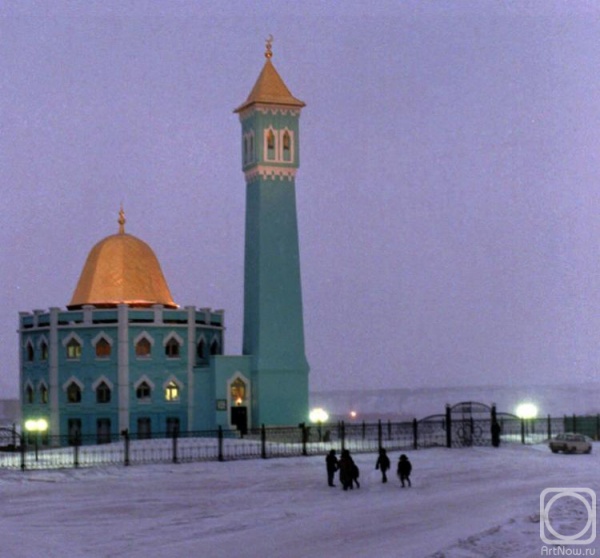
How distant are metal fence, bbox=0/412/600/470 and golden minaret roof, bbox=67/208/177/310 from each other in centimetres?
869

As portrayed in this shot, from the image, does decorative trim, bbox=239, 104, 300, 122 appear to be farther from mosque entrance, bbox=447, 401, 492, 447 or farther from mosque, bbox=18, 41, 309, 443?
mosque entrance, bbox=447, 401, 492, 447

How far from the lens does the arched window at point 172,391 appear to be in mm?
60844

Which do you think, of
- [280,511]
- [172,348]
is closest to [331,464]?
[280,511]

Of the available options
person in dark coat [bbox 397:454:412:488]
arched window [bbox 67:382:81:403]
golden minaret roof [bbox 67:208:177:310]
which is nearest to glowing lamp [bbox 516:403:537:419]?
golden minaret roof [bbox 67:208:177:310]

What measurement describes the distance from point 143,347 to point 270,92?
1616 cm

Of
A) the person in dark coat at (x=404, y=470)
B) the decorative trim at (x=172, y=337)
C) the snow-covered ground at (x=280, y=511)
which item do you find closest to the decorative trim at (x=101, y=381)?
the decorative trim at (x=172, y=337)

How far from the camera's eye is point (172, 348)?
6128 centimetres

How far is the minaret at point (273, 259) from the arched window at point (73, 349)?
30.1 ft

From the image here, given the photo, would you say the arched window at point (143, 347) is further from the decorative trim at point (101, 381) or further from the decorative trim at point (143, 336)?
the decorative trim at point (101, 381)

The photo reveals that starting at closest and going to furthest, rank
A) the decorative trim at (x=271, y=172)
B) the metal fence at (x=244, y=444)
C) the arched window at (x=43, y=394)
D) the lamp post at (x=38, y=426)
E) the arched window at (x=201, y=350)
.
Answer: the metal fence at (x=244, y=444)
the lamp post at (x=38, y=426)
the arched window at (x=43, y=394)
the arched window at (x=201, y=350)
the decorative trim at (x=271, y=172)

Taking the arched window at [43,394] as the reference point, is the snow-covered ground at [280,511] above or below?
below

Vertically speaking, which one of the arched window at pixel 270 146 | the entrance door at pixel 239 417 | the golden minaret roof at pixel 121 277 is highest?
the arched window at pixel 270 146

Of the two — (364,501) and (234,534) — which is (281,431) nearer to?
(364,501)

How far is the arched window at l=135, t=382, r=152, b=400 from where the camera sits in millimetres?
60156
